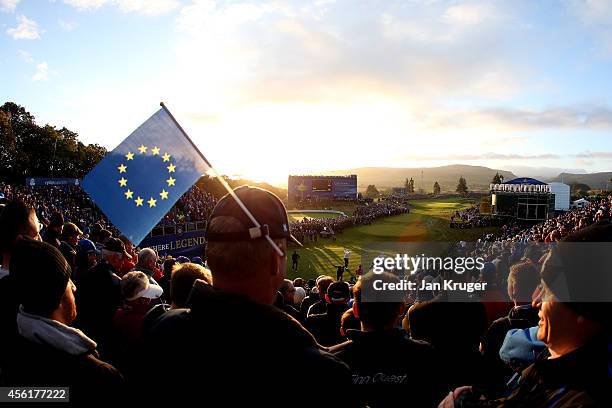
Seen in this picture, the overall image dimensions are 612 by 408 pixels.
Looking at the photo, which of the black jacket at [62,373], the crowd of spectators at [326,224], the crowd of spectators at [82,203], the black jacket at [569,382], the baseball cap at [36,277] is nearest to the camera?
the black jacket at [569,382]

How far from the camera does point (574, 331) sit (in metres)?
1.90

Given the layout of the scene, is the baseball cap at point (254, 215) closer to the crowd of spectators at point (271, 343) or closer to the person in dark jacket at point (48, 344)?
the crowd of spectators at point (271, 343)

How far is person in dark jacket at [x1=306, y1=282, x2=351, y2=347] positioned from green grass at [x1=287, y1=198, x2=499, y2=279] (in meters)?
21.4

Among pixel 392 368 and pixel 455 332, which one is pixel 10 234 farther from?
pixel 455 332

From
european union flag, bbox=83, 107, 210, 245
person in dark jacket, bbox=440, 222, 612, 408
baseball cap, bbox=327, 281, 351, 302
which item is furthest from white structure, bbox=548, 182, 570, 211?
person in dark jacket, bbox=440, 222, 612, 408

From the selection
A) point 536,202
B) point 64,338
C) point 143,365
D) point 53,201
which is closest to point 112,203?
point 64,338

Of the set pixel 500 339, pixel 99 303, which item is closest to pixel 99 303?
pixel 99 303

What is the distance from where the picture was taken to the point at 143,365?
200 centimetres

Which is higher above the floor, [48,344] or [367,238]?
[48,344]

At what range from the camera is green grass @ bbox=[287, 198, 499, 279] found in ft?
98.6

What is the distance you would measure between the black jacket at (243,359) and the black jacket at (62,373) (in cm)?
71

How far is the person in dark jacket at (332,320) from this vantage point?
4996 mm

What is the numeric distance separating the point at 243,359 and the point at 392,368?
153 cm

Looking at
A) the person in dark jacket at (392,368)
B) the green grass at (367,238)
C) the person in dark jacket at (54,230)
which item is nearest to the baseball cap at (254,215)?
the person in dark jacket at (392,368)
